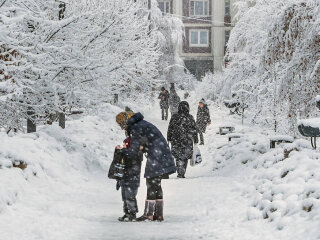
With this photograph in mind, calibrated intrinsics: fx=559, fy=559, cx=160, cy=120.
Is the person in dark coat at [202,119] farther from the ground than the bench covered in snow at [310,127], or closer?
closer

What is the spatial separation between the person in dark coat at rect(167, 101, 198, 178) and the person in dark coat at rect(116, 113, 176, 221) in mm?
4939

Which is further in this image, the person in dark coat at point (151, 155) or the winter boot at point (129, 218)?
the winter boot at point (129, 218)

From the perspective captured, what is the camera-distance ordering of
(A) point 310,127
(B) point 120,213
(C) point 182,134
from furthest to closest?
(C) point 182,134 → (A) point 310,127 → (B) point 120,213

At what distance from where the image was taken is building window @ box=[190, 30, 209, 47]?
5828 centimetres

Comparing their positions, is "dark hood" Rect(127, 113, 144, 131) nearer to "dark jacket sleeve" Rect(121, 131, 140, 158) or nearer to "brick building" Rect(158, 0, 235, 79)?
"dark jacket sleeve" Rect(121, 131, 140, 158)

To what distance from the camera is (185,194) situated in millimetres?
10633

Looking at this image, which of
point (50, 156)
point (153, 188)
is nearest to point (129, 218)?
point (153, 188)

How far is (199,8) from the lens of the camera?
58.2 metres

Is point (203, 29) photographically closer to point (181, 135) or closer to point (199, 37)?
point (199, 37)

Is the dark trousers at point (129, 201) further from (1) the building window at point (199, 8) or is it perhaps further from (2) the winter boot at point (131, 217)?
(1) the building window at point (199, 8)

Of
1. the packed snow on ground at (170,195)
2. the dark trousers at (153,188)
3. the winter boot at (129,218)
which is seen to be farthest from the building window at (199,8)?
the winter boot at (129,218)

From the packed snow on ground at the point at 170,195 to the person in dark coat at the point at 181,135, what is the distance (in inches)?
40.6

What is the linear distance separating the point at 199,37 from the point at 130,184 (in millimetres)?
51252

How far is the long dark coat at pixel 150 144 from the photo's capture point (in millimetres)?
8055
